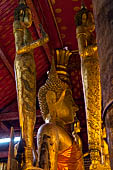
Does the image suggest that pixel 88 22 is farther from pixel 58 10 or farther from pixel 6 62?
pixel 6 62

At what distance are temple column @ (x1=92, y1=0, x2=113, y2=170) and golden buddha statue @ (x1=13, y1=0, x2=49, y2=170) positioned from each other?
1.00m

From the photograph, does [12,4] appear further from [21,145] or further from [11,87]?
[21,145]

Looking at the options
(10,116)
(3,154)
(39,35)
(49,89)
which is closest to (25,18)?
(49,89)

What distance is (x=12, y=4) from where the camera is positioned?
4.30m

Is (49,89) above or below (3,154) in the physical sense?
below

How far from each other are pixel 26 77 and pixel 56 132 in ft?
1.33

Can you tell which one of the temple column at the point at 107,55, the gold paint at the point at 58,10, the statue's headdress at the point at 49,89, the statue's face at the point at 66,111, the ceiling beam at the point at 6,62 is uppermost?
the gold paint at the point at 58,10

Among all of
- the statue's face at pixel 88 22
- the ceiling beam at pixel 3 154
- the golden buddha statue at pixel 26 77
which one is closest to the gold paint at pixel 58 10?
the golden buddha statue at pixel 26 77

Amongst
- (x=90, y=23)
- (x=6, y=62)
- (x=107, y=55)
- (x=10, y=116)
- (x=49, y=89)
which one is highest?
(x=6, y=62)

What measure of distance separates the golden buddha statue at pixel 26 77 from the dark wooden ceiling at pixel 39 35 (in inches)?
61.6

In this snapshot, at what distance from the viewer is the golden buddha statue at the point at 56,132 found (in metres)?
1.38

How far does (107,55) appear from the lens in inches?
20.1

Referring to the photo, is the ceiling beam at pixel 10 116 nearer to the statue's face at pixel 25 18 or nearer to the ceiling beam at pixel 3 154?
the ceiling beam at pixel 3 154

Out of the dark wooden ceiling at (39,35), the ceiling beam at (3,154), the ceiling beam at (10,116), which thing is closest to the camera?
the dark wooden ceiling at (39,35)
